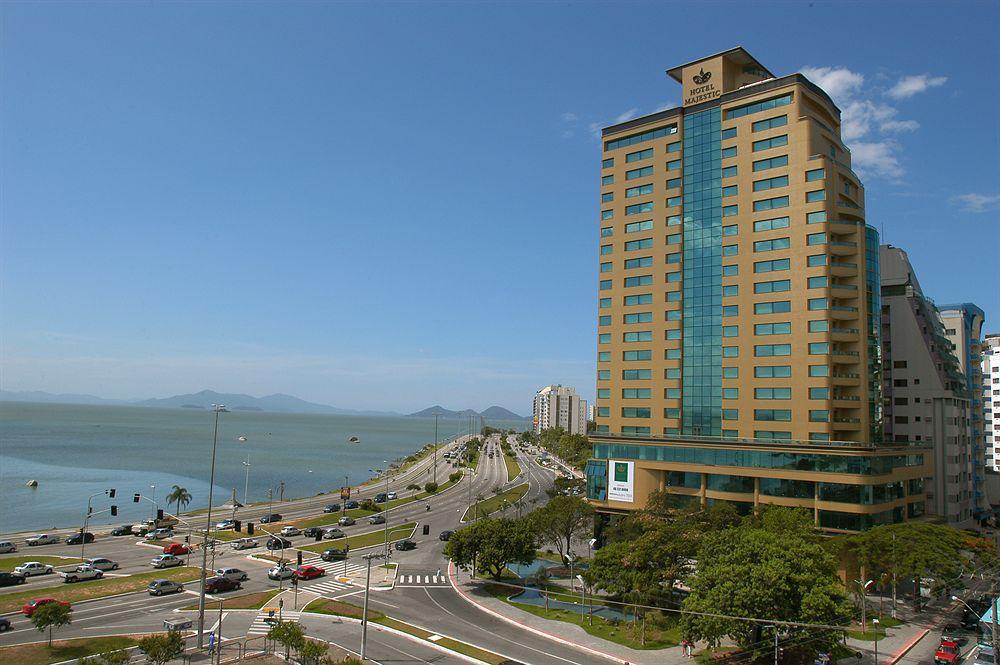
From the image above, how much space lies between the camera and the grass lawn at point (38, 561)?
206ft

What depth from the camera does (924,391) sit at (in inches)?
3386

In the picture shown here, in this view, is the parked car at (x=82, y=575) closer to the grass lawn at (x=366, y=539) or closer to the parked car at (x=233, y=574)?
the parked car at (x=233, y=574)

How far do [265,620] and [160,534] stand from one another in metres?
42.6

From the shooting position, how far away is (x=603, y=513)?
74.2 metres

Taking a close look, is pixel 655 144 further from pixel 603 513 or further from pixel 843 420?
pixel 603 513

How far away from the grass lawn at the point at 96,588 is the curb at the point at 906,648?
57366 millimetres

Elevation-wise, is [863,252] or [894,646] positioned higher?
[863,252]

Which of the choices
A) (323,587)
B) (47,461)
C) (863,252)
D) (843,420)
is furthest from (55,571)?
(47,461)

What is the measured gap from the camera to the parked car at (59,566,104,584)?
5678 centimetres

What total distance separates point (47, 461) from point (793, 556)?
681 feet

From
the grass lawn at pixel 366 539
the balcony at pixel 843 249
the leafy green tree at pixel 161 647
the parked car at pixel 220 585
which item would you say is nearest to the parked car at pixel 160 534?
the grass lawn at pixel 366 539

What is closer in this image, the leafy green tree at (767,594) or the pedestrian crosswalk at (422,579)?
the leafy green tree at (767,594)

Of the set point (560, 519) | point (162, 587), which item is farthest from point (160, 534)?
point (560, 519)

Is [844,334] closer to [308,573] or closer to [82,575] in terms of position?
[308,573]
